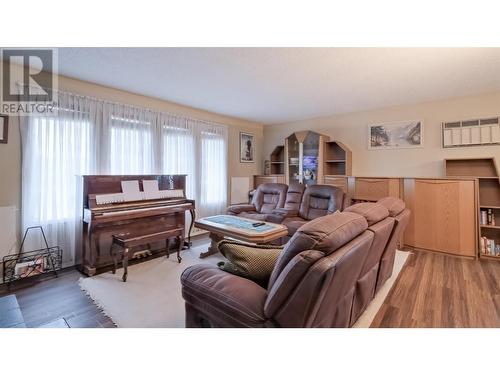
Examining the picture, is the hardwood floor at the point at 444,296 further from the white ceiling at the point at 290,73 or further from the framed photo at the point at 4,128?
the framed photo at the point at 4,128

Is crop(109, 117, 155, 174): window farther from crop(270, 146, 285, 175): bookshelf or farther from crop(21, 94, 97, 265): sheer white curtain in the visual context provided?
crop(270, 146, 285, 175): bookshelf

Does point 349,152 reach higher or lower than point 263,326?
higher

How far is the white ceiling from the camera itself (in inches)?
88.9

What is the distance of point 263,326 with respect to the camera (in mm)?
1067

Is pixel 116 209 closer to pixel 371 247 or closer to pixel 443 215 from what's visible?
pixel 371 247

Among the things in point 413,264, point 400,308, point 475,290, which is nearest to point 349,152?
point 413,264

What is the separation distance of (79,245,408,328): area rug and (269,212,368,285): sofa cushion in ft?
3.41

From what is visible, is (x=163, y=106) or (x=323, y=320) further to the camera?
(x=163, y=106)

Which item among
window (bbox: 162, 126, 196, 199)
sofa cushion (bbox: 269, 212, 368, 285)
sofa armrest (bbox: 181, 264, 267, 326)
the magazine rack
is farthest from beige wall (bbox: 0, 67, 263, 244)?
sofa cushion (bbox: 269, 212, 368, 285)

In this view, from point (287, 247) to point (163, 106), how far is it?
351 centimetres

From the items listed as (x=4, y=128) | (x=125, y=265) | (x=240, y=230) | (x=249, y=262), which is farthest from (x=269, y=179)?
(x=4, y=128)

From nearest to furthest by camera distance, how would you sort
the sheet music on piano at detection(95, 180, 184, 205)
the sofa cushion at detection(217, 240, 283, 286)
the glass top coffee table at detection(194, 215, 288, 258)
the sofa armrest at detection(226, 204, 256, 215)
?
1. the sofa cushion at detection(217, 240, 283, 286)
2. the glass top coffee table at detection(194, 215, 288, 258)
3. the sheet music on piano at detection(95, 180, 184, 205)
4. the sofa armrest at detection(226, 204, 256, 215)

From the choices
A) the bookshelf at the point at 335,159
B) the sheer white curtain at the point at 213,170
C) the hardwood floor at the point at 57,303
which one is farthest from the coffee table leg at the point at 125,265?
the bookshelf at the point at 335,159
